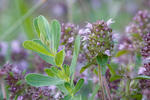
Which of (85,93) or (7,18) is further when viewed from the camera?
(7,18)

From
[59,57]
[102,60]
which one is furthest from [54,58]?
[102,60]

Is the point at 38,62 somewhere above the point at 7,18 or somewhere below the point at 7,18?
below

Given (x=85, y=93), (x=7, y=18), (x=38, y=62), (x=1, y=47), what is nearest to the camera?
(x=85, y=93)

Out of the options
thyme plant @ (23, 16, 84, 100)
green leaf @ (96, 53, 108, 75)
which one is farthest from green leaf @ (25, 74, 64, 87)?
green leaf @ (96, 53, 108, 75)

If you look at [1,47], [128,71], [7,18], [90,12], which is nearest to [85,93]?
[128,71]

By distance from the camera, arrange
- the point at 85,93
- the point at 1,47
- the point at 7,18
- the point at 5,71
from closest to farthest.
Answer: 1. the point at 5,71
2. the point at 85,93
3. the point at 1,47
4. the point at 7,18

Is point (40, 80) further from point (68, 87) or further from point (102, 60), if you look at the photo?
point (102, 60)

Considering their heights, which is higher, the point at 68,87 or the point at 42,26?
the point at 42,26

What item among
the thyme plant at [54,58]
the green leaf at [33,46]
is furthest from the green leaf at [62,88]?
the green leaf at [33,46]

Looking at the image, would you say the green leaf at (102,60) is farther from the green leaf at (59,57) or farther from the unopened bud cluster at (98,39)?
the green leaf at (59,57)

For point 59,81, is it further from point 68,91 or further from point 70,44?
point 70,44

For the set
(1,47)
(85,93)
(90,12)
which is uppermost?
(90,12)
